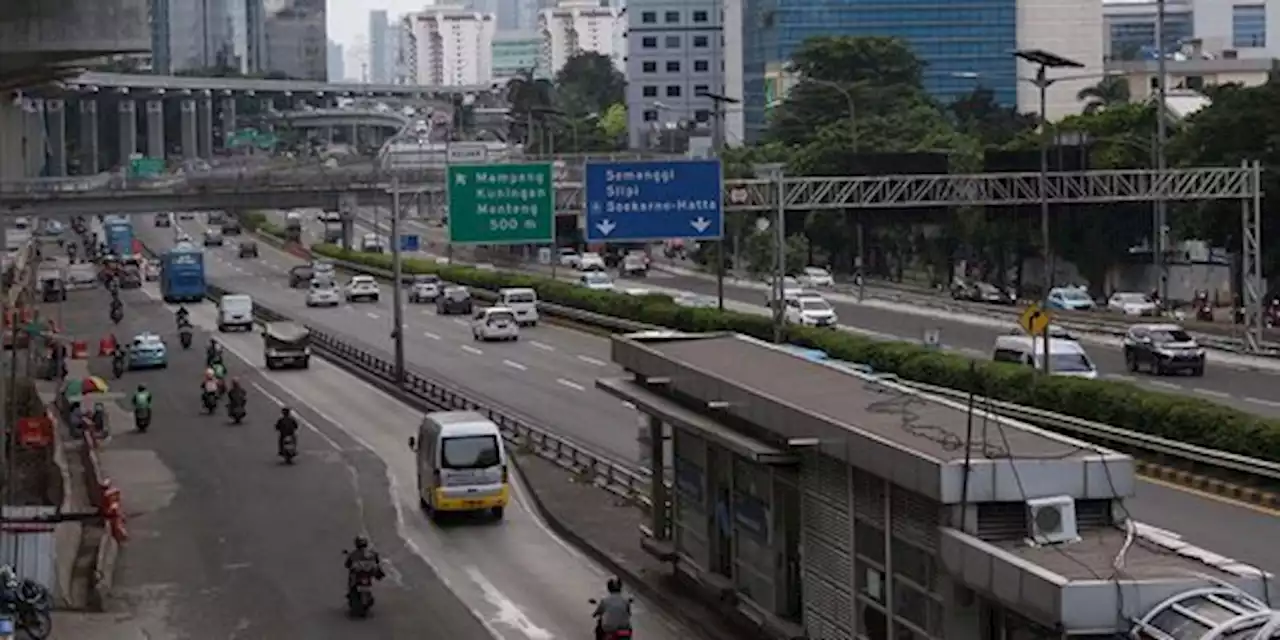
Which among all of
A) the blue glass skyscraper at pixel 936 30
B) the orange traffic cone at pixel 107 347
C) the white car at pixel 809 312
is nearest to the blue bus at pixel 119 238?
the blue glass skyscraper at pixel 936 30

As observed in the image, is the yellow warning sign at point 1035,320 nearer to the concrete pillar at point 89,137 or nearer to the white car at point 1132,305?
the white car at point 1132,305

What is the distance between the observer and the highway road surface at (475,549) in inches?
909

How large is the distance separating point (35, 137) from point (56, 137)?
32781 millimetres

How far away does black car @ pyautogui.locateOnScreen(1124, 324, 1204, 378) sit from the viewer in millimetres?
45438

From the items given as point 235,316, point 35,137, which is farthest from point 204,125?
point 235,316

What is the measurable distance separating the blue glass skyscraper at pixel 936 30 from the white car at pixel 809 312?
73496 millimetres

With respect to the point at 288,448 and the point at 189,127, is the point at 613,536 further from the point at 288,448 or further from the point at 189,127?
the point at 189,127

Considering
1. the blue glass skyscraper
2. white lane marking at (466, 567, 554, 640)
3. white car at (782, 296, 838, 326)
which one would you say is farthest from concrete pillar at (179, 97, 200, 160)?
white lane marking at (466, 567, 554, 640)

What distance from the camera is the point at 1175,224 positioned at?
72.4 metres

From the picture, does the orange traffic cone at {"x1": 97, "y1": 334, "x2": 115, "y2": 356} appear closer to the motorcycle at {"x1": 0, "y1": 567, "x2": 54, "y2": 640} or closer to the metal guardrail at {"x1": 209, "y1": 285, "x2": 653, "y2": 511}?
the metal guardrail at {"x1": 209, "y1": 285, "x2": 653, "y2": 511}

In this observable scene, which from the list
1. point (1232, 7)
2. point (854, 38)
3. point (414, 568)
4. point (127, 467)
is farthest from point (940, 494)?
point (1232, 7)

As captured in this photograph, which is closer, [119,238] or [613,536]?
[613,536]

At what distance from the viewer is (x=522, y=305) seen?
222ft

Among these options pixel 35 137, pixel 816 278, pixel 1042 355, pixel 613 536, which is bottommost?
pixel 613 536
